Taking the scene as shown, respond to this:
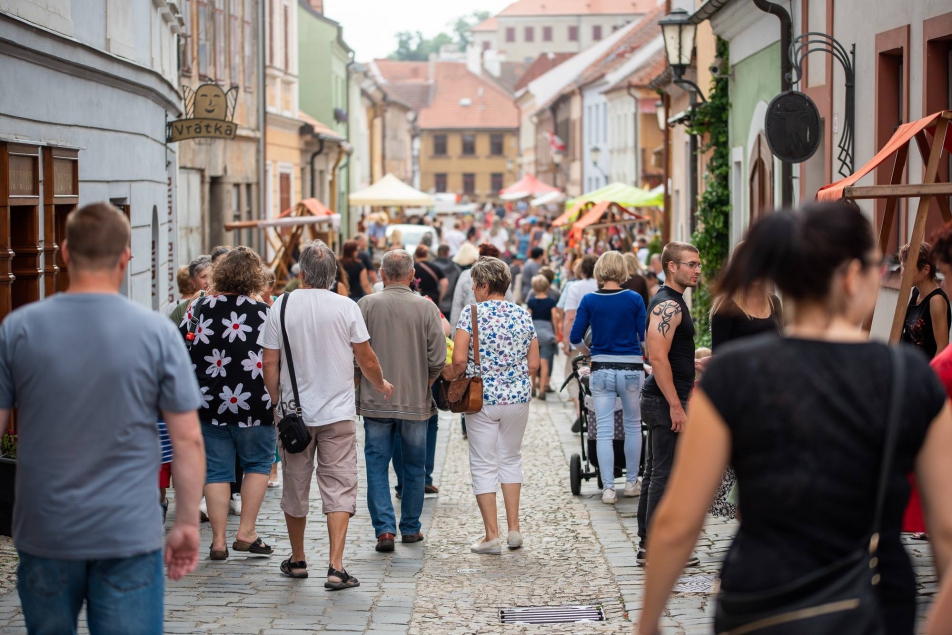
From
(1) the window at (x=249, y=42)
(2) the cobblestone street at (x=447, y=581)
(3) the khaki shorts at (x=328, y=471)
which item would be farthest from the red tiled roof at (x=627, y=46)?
(3) the khaki shorts at (x=328, y=471)

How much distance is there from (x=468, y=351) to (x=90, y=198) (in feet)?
14.4

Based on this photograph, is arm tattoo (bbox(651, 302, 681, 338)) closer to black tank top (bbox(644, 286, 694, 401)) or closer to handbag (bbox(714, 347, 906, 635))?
black tank top (bbox(644, 286, 694, 401))

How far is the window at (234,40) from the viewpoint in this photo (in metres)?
22.0

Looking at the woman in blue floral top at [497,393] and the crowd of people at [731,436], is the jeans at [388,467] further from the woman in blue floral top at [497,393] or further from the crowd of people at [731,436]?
the crowd of people at [731,436]

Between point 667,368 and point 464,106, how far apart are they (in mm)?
101649

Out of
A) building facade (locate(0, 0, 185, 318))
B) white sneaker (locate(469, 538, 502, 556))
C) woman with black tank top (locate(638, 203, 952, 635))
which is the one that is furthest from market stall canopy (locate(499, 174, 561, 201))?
woman with black tank top (locate(638, 203, 952, 635))

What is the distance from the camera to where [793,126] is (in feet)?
32.8

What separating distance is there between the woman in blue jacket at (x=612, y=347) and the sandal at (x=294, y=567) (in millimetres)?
2765

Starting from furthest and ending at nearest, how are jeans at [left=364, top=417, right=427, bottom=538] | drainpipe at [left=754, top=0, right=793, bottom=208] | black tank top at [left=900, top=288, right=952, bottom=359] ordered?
drainpipe at [left=754, top=0, right=793, bottom=208], jeans at [left=364, top=417, right=427, bottom=538], black tank top at [left=900, top=288, right=952, bottom=359]

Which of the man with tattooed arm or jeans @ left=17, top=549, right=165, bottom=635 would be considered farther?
the man with tattooed arm

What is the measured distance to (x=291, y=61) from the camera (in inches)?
1129

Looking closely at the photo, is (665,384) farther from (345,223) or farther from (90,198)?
(345,223)

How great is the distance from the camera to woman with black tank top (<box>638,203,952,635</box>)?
2.72 meters

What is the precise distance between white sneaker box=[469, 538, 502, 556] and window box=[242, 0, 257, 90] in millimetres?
17176
